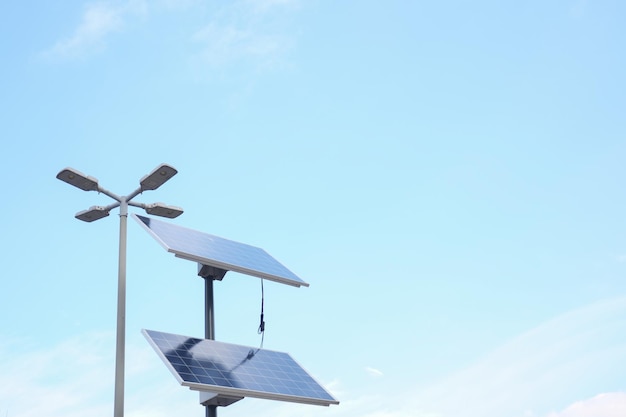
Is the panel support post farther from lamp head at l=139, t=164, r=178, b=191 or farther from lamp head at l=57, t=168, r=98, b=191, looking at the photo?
lamp head at l=57, t=168, r=98, b=191

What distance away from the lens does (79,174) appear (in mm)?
15039

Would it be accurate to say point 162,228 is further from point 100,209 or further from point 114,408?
point 114,408

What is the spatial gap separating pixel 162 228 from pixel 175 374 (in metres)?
4.18

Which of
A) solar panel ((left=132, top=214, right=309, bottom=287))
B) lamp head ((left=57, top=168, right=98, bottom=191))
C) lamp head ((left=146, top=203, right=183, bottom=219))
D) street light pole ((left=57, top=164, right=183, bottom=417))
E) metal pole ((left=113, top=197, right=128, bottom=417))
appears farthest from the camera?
solar panel ((left=132, top=214, right=309, bottom=287))

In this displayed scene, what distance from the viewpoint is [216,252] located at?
18.0 meters

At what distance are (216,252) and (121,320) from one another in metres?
3.68

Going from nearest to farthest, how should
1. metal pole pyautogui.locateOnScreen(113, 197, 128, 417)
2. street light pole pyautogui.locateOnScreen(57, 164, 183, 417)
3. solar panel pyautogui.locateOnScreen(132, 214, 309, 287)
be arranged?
1. metal pole pyautogui.locateOnScreen(113, 197, 128, 417)
2. street light pole pyautogui.locateOnScreen(57, 164, 183, 417)
3. solar panel pyautogui.locateOnScreen(132, 214, 309, 287)

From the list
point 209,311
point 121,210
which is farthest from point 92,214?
point 209,311

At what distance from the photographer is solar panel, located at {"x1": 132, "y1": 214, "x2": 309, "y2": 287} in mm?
16609

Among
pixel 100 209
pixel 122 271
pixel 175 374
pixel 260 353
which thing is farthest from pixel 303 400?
pixel 100 209

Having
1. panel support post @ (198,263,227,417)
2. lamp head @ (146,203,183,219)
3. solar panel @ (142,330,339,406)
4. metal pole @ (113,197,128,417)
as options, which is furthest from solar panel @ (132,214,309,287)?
solar panel @ (142,330,339,406)

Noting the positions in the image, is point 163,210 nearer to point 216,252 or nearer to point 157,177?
point 157,177

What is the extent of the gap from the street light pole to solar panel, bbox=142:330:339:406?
93cm

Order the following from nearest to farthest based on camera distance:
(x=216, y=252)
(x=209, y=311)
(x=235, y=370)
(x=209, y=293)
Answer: (x=235, y=370), (x=209, y=311), (x=209, y=293), (x=216, y=252)
